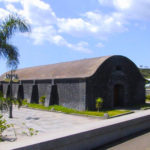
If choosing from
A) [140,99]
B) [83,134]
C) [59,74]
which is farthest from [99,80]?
[83,134]

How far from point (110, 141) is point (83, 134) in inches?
45.5

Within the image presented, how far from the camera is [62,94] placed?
20.0m

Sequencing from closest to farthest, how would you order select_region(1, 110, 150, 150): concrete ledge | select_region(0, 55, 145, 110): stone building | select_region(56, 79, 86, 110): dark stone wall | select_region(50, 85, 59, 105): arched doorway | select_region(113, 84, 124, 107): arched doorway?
select_region(1, 110, 150, 150): concrete ledge, select_region(56, 79, 86, 110): dark stone wall, select_region(0, 55, 145, 110): stone building, select_region(113, 84, 124, 107): arched doorway, select_region(50, 85, 59, 105): arched doorway

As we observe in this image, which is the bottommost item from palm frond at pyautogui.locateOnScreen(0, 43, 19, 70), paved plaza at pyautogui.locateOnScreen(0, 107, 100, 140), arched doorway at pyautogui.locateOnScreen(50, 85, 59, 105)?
paved plaza at pyautogui.locateOnScreen(0, 107, 100, 140)

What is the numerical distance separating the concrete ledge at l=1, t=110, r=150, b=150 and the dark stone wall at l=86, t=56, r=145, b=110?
11.5m

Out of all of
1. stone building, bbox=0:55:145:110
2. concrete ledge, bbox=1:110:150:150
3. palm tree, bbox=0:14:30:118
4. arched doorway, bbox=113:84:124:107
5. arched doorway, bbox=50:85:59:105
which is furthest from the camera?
arched doorway, bbox=50:85:59:105

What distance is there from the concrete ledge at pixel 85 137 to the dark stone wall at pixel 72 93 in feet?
37.4

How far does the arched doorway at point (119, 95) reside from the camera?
20388mm

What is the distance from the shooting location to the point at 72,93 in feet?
61.5

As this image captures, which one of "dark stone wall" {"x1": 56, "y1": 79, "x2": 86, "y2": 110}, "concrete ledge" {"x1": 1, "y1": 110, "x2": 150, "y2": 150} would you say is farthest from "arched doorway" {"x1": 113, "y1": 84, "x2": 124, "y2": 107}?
"concrete ledge" {"x1": 1, "y1": 110, "x2": 150, "y2": 150}

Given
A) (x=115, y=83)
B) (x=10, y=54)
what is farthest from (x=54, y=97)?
(x=10, y=54)

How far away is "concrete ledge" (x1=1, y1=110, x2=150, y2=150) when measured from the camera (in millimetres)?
3441

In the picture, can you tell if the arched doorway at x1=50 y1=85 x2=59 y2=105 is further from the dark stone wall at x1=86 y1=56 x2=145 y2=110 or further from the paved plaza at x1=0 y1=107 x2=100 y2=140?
the paved plaza at x1=0 y1=107 x2=100 y2=140

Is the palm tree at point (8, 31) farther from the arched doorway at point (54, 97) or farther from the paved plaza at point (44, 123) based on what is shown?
the arched doorway at point (54, 97)
